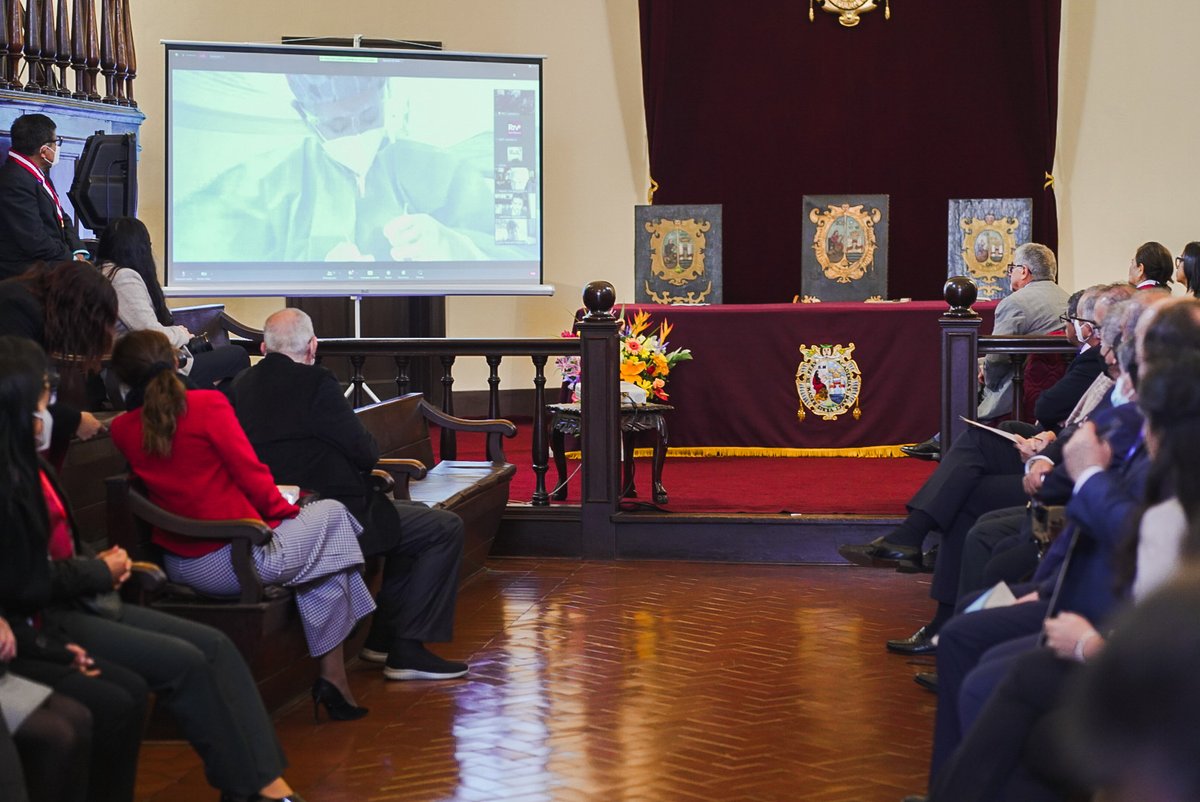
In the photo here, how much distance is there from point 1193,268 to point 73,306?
4.27 metres

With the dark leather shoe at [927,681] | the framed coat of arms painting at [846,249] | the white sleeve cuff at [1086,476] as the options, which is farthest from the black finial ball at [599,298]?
the white sleeve cuff at [1086,476]

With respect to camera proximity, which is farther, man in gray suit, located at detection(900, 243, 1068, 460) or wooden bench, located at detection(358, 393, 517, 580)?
man in gray suit, located at detection(900, 243, 1068, 460)

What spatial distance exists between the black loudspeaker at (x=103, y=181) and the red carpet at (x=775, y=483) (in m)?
2.52

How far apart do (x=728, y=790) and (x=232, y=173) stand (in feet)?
20.6

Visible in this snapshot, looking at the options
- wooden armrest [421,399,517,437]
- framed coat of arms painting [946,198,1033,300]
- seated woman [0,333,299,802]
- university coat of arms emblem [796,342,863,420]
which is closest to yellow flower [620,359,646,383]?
wooden armrest [421,399,517,437]

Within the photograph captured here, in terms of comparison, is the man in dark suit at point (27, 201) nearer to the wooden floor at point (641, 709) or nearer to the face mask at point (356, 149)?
the wooden floor at point (641, 709)

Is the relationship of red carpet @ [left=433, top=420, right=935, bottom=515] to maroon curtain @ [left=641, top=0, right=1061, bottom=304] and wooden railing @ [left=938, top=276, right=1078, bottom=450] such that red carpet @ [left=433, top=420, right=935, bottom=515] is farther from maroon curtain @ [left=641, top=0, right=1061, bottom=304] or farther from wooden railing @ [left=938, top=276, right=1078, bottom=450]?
maroon curtain @ [left=641, top=0, right=1061, bottom=304]

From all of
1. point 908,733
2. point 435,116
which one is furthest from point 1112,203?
point 908,733

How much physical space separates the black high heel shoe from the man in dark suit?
8.59 ft

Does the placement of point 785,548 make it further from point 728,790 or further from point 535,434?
point 728,790

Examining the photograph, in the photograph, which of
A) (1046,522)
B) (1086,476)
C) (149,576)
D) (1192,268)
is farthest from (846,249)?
(149,576)

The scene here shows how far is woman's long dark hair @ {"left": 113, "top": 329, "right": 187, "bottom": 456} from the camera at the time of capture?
12.1ft

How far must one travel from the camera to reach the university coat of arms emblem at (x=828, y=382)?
8.34 metres

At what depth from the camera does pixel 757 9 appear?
1053 centimetres
